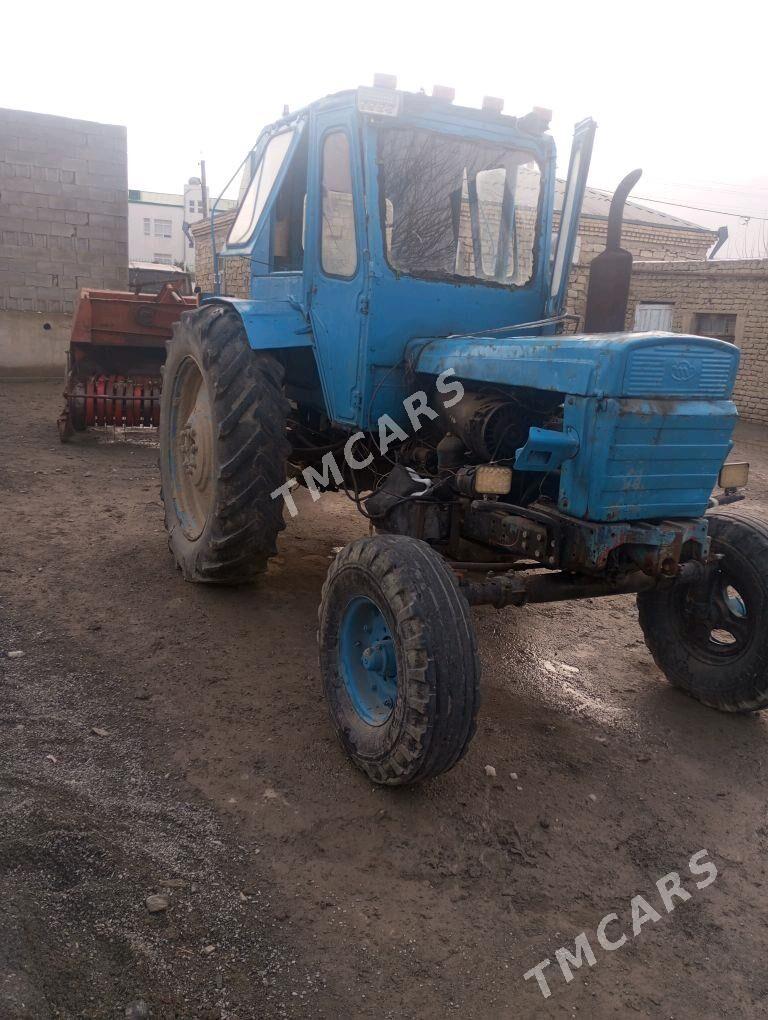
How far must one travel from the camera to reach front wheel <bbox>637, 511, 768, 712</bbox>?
3436mm

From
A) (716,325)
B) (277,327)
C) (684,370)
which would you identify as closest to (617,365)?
(684,370)

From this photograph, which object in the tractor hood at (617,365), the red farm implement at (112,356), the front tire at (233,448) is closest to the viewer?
the tractor hood at (617,365)

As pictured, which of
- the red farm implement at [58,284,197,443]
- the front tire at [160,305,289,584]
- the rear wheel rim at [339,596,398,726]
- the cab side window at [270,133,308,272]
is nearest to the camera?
the rear wheel rim at [339,596,398,726]

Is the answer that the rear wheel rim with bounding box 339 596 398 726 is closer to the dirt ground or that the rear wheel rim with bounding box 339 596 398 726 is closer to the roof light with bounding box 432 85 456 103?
the dirt ground

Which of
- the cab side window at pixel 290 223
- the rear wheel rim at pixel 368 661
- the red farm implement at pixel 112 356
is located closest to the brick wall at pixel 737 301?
the red farm implement at pixel 112 356

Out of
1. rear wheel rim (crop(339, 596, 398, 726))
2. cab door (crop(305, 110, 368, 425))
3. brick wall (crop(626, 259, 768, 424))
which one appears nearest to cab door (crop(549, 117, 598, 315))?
cab door (crop(305, 110, 368, 425))

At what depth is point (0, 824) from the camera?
98.3 inches

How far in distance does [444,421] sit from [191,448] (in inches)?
71.7

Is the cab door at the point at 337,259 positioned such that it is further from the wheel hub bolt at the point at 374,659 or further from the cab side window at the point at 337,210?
the wheel hub bolt at the point at 374,659

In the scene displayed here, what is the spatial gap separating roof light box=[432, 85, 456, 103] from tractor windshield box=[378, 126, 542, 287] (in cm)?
16

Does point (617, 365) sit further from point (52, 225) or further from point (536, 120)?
point (52, 225)

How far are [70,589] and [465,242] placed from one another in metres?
2.80

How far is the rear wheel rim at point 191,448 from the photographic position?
4648 millimetres

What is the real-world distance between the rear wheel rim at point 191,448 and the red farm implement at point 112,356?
3232 mm
